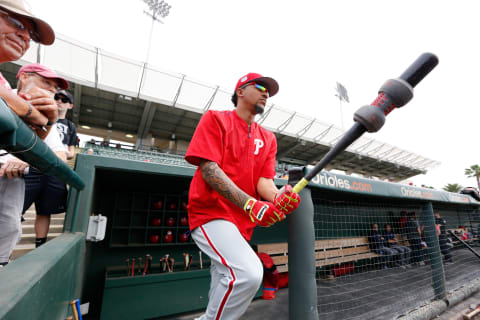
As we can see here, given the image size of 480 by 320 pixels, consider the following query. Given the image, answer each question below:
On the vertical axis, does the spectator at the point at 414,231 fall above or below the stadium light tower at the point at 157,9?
below

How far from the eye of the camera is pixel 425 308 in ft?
8.39

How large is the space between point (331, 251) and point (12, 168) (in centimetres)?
623

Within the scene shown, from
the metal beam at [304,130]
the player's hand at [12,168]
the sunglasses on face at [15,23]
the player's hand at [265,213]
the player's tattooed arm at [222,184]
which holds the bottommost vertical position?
the player's hand at [265,213]

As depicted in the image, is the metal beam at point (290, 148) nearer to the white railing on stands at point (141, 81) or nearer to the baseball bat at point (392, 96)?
the white railing on stands at point (141, 81)

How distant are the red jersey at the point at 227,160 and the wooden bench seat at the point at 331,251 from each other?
4.13m

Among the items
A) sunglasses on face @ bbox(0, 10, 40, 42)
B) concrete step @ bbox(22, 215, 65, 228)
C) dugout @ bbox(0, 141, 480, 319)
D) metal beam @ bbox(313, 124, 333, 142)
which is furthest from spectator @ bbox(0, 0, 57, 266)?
metal beam @ bbox(313, 124, 333, 142)

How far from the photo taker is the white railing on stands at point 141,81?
46.1 ft

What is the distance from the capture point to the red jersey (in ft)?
3.91

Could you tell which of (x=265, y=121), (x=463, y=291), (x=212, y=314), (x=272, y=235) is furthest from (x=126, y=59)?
(x=463, y=291)

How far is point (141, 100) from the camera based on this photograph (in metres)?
16.7

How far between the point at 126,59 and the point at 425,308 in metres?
19.4

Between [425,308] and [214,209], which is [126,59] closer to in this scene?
[214,209]

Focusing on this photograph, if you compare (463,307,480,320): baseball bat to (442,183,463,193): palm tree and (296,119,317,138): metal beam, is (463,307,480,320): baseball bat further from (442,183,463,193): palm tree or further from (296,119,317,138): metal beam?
(442,183,463,193): palm tree

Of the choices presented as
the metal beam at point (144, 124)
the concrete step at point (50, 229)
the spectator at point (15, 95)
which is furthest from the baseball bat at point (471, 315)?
the metal beam at point (144, 124)
